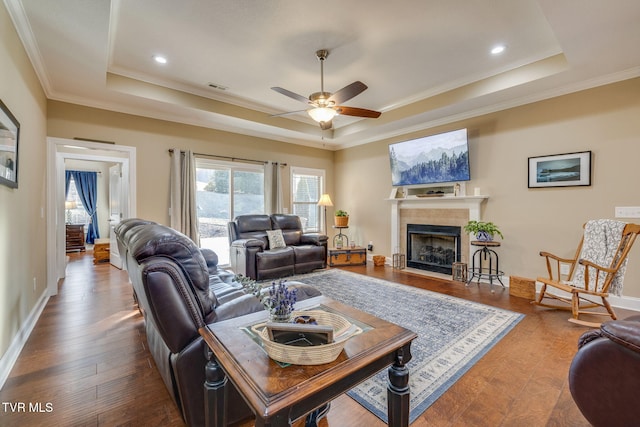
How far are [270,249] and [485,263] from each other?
3.52 meters

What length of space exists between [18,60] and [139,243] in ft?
8.00

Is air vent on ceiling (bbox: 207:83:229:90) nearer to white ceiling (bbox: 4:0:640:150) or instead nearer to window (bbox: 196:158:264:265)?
white ceiling (bbox: 4:0:640:150)

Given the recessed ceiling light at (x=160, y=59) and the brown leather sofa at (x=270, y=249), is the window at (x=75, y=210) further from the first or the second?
the recessed ceiling light at (x=160, y=59)

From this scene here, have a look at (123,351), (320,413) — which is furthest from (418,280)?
(123,351)

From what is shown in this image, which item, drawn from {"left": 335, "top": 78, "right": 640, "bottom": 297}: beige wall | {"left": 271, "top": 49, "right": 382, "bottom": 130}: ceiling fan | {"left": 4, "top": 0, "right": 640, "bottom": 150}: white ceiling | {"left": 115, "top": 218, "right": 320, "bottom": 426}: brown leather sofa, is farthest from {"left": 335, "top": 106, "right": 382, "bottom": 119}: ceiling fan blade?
{"left": 115, "top": 218, "right": 320, "bottom": 426}: brown leather sofa

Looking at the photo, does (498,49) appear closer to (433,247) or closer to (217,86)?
(433,247)

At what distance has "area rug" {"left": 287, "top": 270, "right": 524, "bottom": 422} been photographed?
183 cm

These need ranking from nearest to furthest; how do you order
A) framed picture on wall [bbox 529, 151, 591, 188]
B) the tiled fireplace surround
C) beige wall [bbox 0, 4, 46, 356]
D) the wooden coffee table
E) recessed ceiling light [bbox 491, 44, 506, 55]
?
1. the wooden coffee table
2. beige wall [bbox 0, 4, 46, 356]
3. recessed ceiling light [bbox 491, 44, 506, 55]
4. framed picture on wall [bbox 529, 151, 591, 188]
5. the tiled fireplace surround

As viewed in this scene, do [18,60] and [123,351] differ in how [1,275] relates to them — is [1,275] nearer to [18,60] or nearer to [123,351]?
[123,351]

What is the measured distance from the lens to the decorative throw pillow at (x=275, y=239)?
5.03m

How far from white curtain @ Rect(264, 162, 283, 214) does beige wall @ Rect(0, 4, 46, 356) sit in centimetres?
332

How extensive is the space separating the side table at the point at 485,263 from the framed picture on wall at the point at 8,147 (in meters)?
5.05

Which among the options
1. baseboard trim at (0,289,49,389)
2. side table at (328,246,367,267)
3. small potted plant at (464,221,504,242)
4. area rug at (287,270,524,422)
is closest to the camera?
area rug at (287,270,524,422)

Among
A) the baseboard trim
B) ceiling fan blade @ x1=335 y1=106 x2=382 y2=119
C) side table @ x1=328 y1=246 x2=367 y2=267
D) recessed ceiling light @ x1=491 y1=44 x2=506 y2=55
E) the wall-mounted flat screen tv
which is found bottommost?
the baseboard trim
